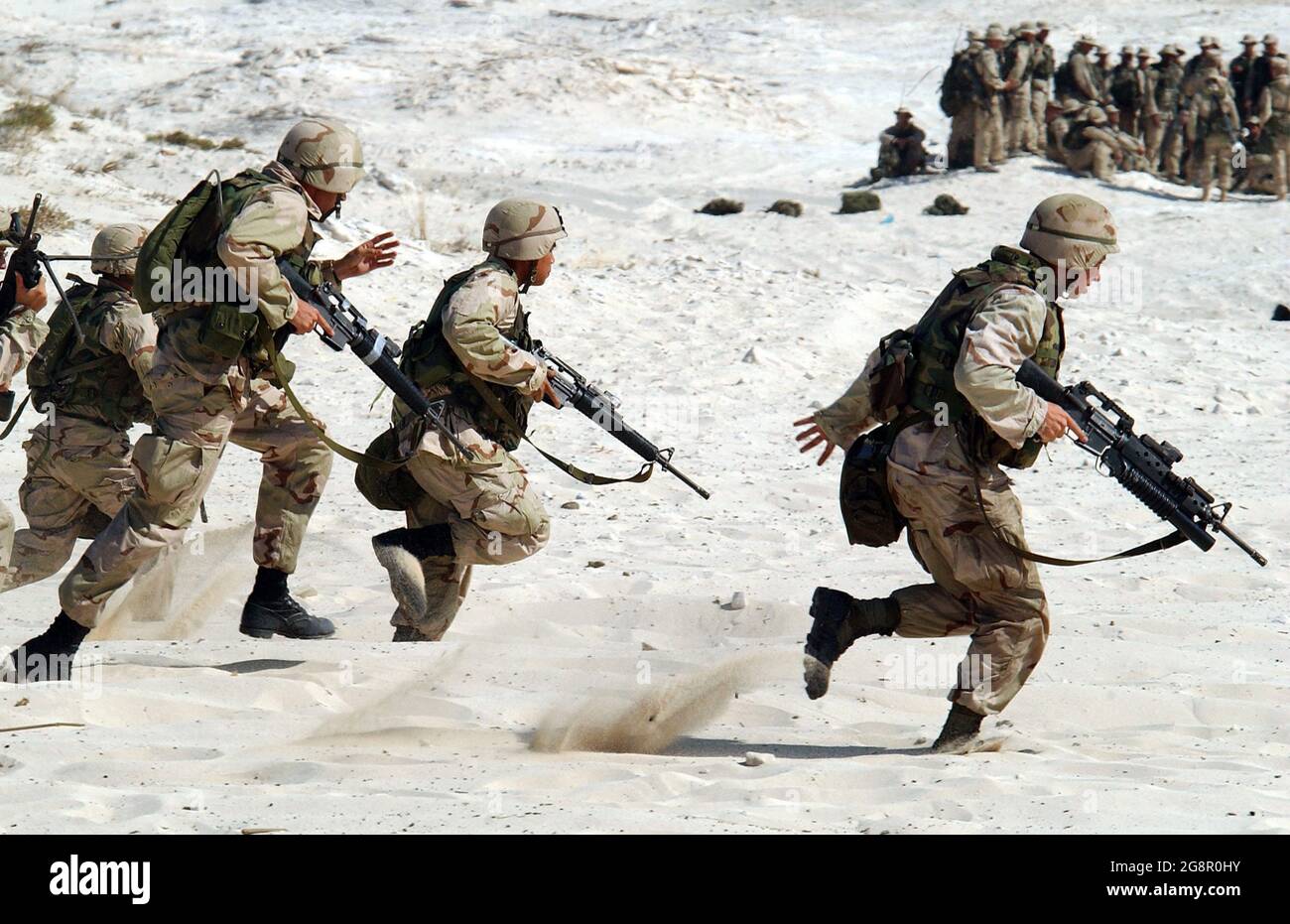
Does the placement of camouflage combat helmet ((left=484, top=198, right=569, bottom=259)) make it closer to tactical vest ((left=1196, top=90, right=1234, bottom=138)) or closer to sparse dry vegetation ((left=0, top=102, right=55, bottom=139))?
sparse dry vegetation ((left=0, top=102, right=55, bottom=139))

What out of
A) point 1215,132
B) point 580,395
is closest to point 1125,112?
point 1215,132


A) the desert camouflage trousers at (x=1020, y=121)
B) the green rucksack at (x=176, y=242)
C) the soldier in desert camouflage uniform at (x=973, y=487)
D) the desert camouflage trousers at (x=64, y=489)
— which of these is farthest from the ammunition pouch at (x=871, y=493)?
the desert camouflage trousers at (x=1020, y=121)

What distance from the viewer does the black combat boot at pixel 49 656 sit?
17.8 feet

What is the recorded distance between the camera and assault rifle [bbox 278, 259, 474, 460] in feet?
18.7

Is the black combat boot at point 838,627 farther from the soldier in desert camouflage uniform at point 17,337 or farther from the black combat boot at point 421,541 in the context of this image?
the soldier in desert camouflage uniform at point 17,337

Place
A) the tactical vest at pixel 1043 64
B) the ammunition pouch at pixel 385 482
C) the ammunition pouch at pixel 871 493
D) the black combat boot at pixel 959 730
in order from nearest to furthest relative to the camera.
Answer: the black combat boot at pixel 959 730 → the ammunition pouch at pixel 871 493 → the ammunition pouch at pixel 385 482 → the tactical vest at pixel 1043 64

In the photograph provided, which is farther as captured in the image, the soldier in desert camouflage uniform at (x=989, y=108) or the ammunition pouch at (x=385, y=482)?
the soldier in desert camouflage uniform at (x=989, y=108)

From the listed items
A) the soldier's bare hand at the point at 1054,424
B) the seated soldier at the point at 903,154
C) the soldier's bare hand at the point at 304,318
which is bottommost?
the seated soldier at the point at 903,154

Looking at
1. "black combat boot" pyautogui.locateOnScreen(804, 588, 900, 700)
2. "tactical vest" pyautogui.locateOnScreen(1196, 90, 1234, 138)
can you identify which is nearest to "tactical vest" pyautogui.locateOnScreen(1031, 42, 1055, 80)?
"tactical vest" pyautogui.locateOnScreen(1196, 90, 1234, 138)

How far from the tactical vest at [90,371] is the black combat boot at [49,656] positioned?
91 cm

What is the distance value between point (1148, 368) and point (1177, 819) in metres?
8.94

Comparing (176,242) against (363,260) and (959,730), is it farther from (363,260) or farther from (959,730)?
(959,730)

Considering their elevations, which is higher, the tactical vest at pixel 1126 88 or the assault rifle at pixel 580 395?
the assault rifle at pixel 580 395

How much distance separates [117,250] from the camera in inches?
242
